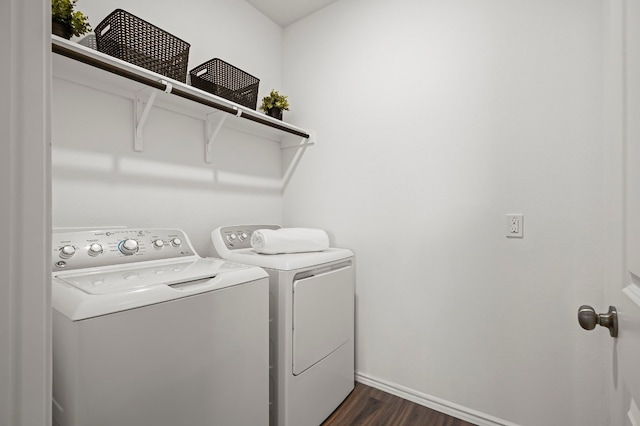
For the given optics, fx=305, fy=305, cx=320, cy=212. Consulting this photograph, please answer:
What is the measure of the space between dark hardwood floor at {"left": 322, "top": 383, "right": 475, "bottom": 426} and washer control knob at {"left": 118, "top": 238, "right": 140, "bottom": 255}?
133 centimetres

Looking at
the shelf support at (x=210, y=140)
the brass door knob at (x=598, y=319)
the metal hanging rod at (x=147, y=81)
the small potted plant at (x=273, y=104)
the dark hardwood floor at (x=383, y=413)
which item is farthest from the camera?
the small potted plant at (x=273, y=104)

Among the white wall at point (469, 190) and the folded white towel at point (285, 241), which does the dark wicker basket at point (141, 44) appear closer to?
the folded white towel at point (285, 241)

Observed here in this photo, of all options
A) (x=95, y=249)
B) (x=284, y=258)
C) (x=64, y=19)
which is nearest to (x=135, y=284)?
(x=95, y=249)

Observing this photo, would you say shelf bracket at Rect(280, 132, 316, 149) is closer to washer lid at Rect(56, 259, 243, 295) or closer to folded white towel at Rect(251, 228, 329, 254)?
folded white towel at Rect(251, 228, 329, 254)

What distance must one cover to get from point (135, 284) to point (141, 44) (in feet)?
3.59

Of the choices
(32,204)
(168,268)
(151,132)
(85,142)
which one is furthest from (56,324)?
(151,132)

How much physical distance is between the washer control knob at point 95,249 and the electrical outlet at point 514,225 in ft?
6.17

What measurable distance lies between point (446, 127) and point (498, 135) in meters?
0.27

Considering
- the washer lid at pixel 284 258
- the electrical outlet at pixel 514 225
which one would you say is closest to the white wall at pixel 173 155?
the washer lid at pixel 284 258

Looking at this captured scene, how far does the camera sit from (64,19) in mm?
1178

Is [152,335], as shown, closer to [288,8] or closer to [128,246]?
[128,246]

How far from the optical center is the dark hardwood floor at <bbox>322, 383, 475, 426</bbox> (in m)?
1.65

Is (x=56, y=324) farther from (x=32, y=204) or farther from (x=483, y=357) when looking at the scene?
(x=483, y=357)

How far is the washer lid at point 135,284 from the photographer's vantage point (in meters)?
0.84
